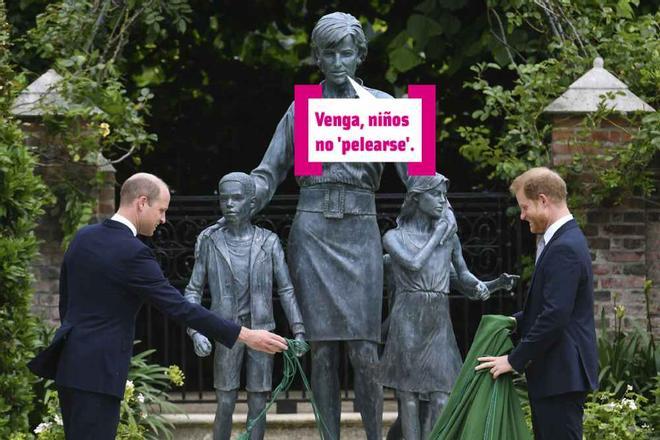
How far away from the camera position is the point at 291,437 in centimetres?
902

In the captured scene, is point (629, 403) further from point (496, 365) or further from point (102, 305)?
point (102, 305)

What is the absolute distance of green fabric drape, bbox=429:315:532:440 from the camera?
224 inches

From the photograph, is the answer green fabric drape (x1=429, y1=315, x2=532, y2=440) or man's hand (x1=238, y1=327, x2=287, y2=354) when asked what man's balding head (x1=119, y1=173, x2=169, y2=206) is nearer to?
man's hand (x1=238, y1=327, x2=287, y2=354)

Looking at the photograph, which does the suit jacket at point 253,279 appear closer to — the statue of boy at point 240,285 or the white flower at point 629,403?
the statue of boy at point 240,285

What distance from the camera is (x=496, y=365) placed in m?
5.71

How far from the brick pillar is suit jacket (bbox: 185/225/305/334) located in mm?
2840

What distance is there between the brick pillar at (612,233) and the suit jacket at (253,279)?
2.84 metres

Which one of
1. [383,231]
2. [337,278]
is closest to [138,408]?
[383,231]

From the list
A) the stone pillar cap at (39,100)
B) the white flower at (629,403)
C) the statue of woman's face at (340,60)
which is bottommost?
the white flower at (629,403)

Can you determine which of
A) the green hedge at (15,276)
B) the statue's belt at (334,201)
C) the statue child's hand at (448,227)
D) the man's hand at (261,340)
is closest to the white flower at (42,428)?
the green hedge at (15,276)

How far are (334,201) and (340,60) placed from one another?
68 cm

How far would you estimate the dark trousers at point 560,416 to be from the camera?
5613 millimetres

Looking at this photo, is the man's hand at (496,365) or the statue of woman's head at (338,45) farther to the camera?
the statue of woman's head at (338,45)

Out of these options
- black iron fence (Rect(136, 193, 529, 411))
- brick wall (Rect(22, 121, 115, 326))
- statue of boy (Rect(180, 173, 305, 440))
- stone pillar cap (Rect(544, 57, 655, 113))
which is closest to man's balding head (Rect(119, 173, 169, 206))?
statue of boy (Rect(180, 173, 305, 440))
